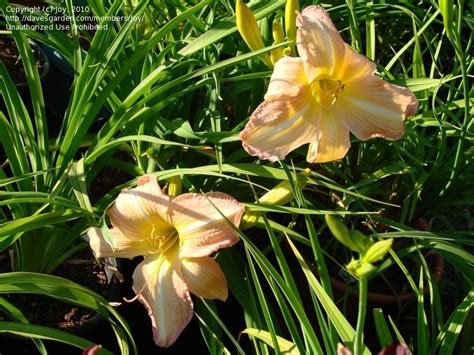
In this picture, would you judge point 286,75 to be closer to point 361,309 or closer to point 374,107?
point 374,107

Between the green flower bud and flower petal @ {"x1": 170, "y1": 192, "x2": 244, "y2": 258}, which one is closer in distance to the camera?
the green flower bud

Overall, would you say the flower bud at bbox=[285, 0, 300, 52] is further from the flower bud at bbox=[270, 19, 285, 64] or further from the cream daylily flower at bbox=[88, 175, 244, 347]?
the cream daylily flower at bbox=[88, 175, 244, 347]

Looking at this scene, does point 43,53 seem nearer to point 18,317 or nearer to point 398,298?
point 18,317

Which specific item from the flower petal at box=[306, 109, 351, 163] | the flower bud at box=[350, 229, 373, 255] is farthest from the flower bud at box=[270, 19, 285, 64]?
the flower bud at box=[350, 229, 373, 255]

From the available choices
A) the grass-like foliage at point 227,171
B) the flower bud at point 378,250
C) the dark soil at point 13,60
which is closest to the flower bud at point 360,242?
the flower bud at point 378,250

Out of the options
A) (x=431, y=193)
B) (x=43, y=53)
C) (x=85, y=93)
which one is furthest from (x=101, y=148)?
(x=43, y=53)

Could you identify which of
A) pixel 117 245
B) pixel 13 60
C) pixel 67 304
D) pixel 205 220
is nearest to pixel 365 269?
pixel 205 220

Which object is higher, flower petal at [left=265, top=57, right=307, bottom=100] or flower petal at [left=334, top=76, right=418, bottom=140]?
flower petal at [left=265, top=57, right=307, bottom=100]
